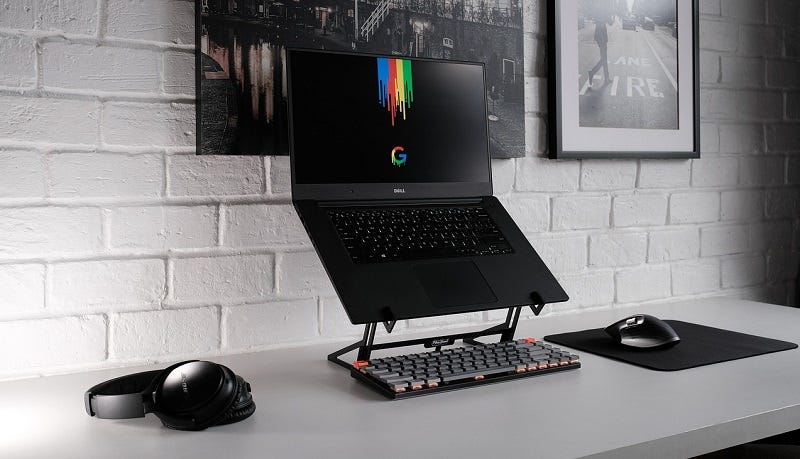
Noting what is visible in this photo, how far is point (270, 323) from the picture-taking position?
1.32 metres

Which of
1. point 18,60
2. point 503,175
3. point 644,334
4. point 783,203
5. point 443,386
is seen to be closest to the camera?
point 443,386

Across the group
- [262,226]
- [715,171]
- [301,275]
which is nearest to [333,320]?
[301,275]

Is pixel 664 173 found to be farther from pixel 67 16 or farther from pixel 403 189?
pixel 67 16

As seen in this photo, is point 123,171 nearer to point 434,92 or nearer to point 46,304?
point 46,304

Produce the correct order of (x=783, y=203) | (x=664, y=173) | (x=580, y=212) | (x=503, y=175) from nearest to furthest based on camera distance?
1. (x=503, y=175)
2. (x=580, y=212)
3. (x=664, y=173)
4. (x=783, y=203)

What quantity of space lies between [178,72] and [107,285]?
1.22ft

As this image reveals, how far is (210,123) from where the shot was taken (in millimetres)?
1233

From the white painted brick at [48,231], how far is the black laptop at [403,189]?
33cm

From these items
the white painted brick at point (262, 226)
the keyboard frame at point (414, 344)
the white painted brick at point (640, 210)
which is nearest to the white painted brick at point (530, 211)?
the white painted brick at point (640, 210)

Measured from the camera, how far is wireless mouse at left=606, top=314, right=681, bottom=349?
1193mm

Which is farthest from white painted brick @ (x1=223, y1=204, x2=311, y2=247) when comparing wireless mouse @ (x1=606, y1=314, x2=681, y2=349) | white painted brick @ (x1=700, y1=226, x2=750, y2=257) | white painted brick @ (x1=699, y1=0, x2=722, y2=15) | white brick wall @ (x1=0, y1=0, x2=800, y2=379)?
white painted brick @ (x1=699, y1=0, x2=722, y2=15)

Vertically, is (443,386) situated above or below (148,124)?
below

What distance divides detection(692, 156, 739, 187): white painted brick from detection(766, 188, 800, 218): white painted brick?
0.15 m

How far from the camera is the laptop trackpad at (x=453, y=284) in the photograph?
112cm
